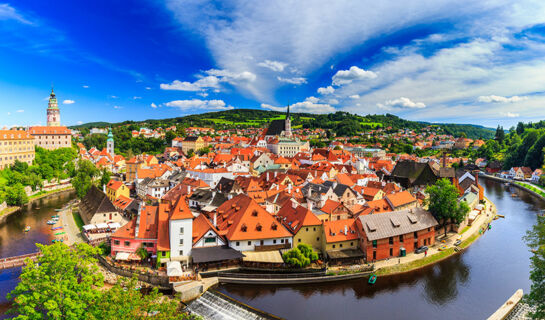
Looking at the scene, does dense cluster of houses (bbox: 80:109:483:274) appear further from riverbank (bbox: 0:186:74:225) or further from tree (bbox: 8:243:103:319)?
riverbank (bbox: 0:186:74:225)

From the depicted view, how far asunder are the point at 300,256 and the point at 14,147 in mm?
67733

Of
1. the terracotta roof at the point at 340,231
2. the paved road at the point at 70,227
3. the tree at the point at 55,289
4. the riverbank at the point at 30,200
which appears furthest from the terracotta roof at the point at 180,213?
the riverbank at the point at 30,200

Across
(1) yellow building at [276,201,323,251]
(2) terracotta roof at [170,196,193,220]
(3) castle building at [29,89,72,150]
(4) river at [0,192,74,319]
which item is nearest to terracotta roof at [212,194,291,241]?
(1) yellow building at [276,201,323,251]

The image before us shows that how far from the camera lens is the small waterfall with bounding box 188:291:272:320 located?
2022 centimetres

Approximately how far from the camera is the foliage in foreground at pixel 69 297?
1334 cm

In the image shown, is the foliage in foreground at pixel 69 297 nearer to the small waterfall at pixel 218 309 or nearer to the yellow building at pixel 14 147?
the small waterfall at pixel 218 309

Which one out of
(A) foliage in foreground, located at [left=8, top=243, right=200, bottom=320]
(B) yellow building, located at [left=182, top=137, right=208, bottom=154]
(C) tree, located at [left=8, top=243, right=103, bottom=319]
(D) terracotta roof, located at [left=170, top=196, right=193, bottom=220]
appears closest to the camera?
(A) foliage in foreground, located at [left=8, top=243, right=200, bottom=320]

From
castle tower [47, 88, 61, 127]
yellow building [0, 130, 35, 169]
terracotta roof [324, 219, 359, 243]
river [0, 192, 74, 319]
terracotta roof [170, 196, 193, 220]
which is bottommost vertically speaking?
river [0, 192, 74, 319]

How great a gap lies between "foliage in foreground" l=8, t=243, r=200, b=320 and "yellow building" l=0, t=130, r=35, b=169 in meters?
62.4

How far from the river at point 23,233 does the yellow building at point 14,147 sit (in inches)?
591

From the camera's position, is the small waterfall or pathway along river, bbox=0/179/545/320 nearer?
the small waterfall

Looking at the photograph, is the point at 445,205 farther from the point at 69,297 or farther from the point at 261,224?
the point at 69,297

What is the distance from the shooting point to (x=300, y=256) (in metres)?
26.0

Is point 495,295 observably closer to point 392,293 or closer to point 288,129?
point 392,293
